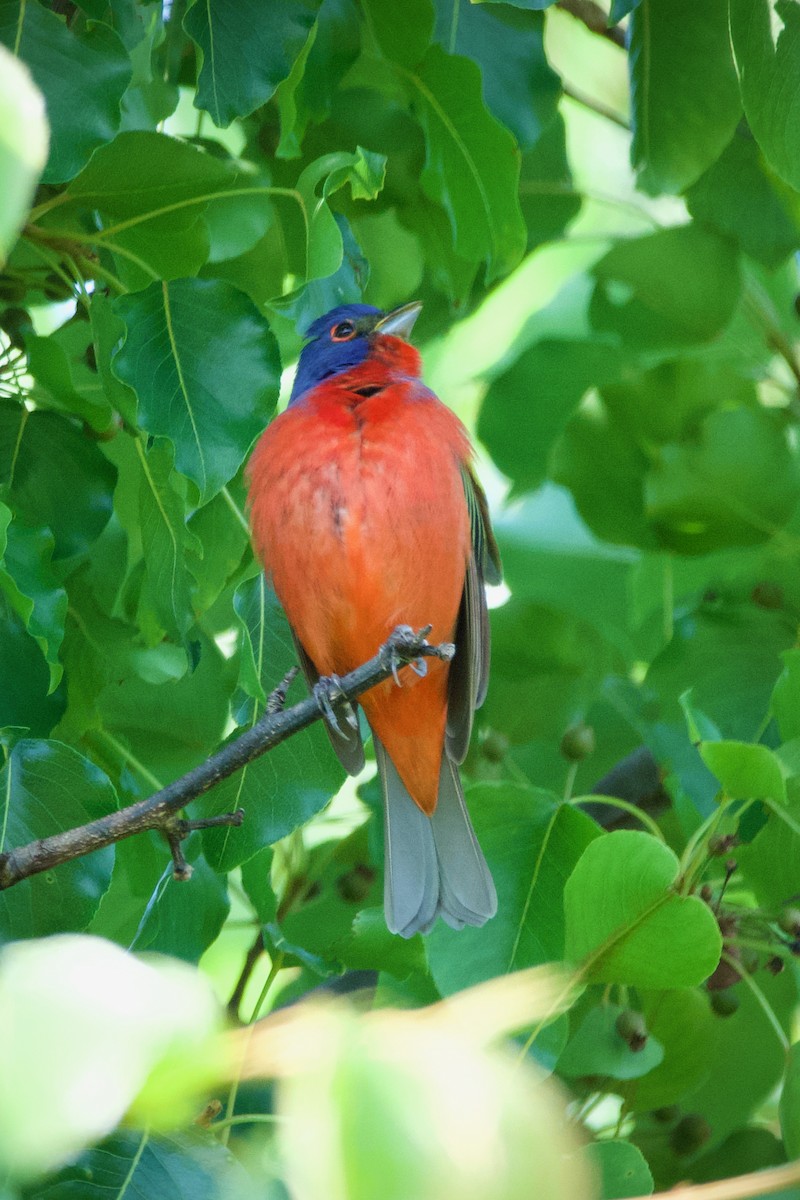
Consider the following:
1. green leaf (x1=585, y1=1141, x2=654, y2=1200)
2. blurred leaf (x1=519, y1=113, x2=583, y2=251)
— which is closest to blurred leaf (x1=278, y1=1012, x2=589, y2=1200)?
green leaf (x1=585, y1=1141, x2=654, y2=1200)

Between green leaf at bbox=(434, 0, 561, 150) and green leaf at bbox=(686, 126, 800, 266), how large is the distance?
0.74 metres

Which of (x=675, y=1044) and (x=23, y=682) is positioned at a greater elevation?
(x=23, y=682)

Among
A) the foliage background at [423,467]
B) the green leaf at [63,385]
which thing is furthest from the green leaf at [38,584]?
the green leaf at [63,385]

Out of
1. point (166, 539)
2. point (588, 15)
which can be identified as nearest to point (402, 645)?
point (166, 539)

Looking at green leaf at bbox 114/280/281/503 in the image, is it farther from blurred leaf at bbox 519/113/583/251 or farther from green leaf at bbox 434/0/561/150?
blurred leaf at bbox 519/113/583/251

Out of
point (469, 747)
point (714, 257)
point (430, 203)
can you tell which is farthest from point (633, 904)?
point (714, 257)

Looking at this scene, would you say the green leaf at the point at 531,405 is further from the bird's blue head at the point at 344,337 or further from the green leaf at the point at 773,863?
the green leaf at the point at 773,863

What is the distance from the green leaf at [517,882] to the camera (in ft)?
9.88

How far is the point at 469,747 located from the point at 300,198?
1.98 metres

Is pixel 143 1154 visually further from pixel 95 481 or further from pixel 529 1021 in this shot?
pixel 95 481

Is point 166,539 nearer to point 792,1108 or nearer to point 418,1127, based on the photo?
point 792,1108

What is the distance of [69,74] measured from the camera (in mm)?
2766

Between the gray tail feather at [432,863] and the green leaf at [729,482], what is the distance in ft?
3.40

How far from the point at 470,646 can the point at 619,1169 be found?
1724 millimetres
